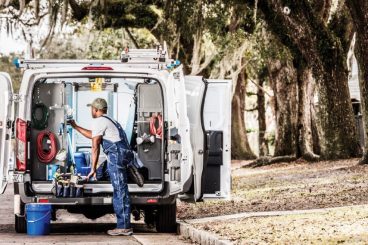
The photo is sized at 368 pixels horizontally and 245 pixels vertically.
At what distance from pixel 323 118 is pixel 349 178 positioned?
244 inches

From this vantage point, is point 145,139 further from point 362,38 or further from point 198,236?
point 362,38

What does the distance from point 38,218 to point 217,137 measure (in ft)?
9.10

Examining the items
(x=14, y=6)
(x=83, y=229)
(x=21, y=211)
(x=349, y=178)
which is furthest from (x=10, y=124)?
(x=14, y=6)

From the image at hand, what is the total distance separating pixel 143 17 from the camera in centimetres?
3453

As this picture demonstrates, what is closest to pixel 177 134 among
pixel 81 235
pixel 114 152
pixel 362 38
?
pixel 114 152

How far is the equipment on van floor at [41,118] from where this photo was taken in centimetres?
1456

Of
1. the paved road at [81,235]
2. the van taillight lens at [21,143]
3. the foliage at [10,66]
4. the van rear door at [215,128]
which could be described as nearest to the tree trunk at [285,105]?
the paved road at [81,235]

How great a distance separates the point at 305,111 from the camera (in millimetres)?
31375

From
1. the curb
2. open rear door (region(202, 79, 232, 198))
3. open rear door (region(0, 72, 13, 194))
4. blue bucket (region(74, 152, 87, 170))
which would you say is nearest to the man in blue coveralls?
the curb

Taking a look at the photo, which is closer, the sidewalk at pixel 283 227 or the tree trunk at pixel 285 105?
the sidewalk at pixel 283 227

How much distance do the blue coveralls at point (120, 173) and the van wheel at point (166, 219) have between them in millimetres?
568

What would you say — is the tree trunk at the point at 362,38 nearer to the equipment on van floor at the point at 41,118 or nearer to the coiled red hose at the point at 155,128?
the coiled red hose at the point at 155,128

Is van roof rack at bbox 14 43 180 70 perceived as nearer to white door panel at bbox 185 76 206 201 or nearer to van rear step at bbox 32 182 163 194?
white door panel at bbox 185 76 206 201

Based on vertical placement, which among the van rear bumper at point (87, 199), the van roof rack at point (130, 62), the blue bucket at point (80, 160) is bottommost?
the van rear bumper at point (87, 199)
